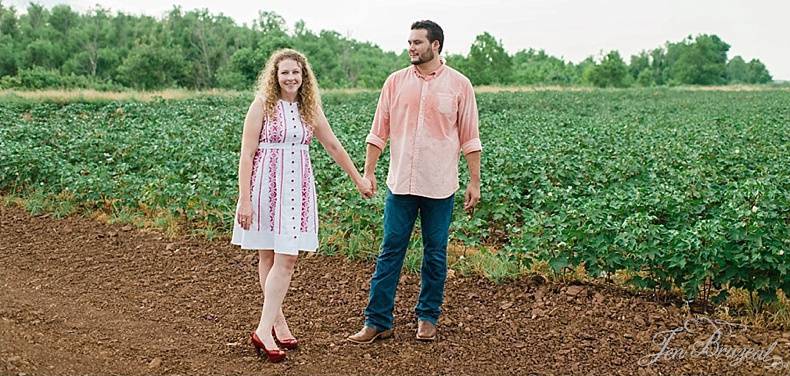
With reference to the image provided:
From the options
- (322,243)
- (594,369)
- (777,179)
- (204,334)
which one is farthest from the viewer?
(777,179)

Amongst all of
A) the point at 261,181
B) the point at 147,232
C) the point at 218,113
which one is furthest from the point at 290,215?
the point at 218,113

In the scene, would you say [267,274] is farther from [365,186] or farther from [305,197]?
[365,186]

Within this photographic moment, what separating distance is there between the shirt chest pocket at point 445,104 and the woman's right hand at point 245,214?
108 centimetres

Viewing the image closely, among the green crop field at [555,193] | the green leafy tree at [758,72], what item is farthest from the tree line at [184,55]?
the green crop field at [555,193]

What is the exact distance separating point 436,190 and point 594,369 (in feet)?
3.89

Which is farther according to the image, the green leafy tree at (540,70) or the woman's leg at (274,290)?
the green leafy tree at (540,70)

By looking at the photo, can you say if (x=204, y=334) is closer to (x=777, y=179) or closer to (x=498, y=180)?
(x=498, y=180)

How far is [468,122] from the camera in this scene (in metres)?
4.24

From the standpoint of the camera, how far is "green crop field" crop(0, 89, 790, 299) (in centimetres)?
457

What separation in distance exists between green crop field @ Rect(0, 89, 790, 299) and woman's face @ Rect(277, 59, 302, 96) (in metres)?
1.97

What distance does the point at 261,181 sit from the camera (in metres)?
4.03

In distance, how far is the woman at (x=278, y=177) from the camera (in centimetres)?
399

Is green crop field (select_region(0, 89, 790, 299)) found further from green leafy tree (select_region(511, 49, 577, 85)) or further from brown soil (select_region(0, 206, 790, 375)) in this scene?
green leafy tree (select_region(511, 49, 577, 85))

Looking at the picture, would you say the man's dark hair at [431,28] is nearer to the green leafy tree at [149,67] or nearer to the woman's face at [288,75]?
the woman's face at [288,75]
